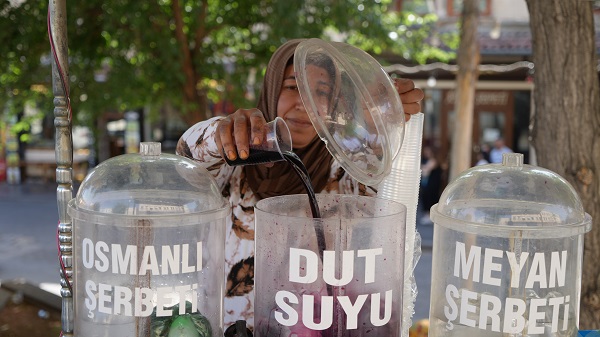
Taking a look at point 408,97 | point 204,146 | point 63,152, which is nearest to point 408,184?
point 408,97

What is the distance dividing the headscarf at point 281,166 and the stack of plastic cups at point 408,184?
0.94ft

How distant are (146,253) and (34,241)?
9.23 m

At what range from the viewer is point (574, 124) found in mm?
2418

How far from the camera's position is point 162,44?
15.9ft

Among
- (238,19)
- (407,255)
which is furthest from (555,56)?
(238,19)

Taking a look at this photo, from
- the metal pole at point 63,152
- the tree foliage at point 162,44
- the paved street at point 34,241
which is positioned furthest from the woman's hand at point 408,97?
the paved street at point 34,241

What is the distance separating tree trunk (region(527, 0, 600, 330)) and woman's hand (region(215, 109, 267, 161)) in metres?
1.62

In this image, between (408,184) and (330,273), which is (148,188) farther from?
(408,184)

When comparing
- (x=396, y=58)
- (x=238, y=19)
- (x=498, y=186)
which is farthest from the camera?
(x=396, y=58)

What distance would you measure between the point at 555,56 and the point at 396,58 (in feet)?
29.9

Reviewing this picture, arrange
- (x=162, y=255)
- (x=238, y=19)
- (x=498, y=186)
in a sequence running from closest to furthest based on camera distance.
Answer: (x=162, y=255) → (x=498, y=186) → (x=238, y=19)

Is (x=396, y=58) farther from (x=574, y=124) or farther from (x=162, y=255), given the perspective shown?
(x=162, y=255)

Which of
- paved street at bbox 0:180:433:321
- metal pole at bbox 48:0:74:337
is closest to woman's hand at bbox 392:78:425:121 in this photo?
metal pole at bbox 48:0:74:337

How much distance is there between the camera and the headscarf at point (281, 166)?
1.60 m
